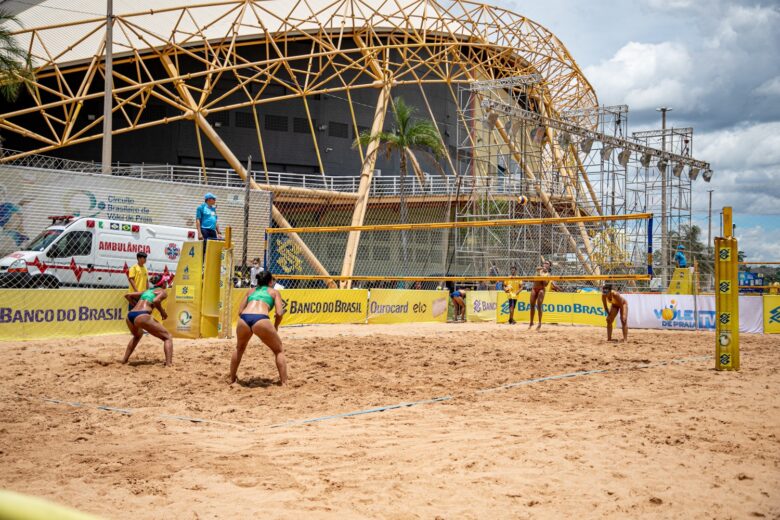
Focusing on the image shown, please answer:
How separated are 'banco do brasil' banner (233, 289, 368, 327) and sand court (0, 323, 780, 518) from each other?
648 centimetres

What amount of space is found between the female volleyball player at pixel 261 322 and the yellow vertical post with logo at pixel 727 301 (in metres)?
5.57

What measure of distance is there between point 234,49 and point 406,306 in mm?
20498


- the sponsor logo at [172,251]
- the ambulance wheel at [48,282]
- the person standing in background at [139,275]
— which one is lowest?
the ambulance wheel at [48,282]

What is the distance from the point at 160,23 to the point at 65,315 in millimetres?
25081

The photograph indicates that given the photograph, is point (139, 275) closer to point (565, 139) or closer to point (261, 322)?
point (261, 322)

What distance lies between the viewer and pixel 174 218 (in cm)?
1839

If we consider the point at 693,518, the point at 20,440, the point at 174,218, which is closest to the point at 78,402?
the point at 20,440

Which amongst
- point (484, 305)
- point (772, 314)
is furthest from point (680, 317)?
point (484, 305)

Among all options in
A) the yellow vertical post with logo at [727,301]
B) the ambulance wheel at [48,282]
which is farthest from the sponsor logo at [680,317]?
the ambulance wheel at [48,282]

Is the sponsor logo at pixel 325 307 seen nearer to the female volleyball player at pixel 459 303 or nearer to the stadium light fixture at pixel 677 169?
the female volleyball player at pixel 459 303

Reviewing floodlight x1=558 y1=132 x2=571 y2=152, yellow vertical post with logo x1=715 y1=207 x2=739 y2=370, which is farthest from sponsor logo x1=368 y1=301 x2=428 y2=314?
floodlight x1=558 y1=132 x2=571 y2=152

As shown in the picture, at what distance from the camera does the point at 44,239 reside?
15953 millimetres

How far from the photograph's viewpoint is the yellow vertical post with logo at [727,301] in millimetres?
9781

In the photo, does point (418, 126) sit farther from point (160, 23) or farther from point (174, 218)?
point (174, 218)
